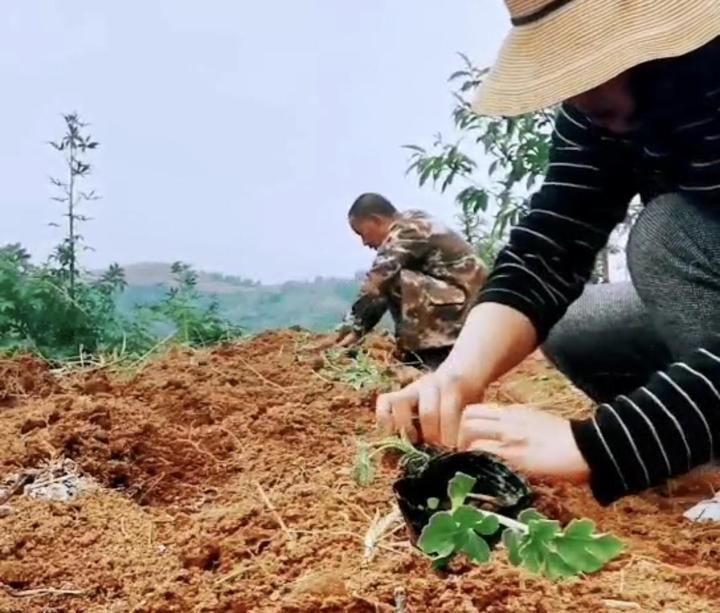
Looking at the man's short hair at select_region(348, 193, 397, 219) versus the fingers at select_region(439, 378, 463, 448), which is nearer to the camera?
the fingers at select_region(439, 378, 463, 448)

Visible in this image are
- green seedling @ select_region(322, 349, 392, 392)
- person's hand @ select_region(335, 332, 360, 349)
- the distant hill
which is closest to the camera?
green seedling @ select_region(322, 349, 392, 392)

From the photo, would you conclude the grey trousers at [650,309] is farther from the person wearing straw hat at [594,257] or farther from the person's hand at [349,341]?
the person's hand at [349,341]

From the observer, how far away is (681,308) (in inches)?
68.3

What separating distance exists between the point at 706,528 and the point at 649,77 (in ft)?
2.20

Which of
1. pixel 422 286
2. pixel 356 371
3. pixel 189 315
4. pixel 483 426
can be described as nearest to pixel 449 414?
pixel 483 426

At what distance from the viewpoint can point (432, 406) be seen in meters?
1.50

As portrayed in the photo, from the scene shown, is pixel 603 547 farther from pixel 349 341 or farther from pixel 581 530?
pixel 349 341

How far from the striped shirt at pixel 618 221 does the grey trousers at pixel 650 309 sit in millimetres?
48

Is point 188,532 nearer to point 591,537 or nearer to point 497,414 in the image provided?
point 497,414

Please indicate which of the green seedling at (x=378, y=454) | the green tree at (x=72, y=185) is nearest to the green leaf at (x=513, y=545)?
the green seedling at (x=378, y=454)

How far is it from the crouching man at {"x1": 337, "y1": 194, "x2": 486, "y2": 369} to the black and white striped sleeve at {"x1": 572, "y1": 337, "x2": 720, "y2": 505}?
1903mm

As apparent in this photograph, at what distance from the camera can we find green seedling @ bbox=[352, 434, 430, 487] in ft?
5.40

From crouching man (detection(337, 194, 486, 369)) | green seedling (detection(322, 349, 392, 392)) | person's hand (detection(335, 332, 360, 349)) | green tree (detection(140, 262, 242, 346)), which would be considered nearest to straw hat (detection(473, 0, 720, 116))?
green seedling (detection(322, 349, 392, 392))

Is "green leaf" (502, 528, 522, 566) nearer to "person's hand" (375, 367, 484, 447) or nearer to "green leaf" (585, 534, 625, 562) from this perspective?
"green leaf" (585, 534, 625, 562)
